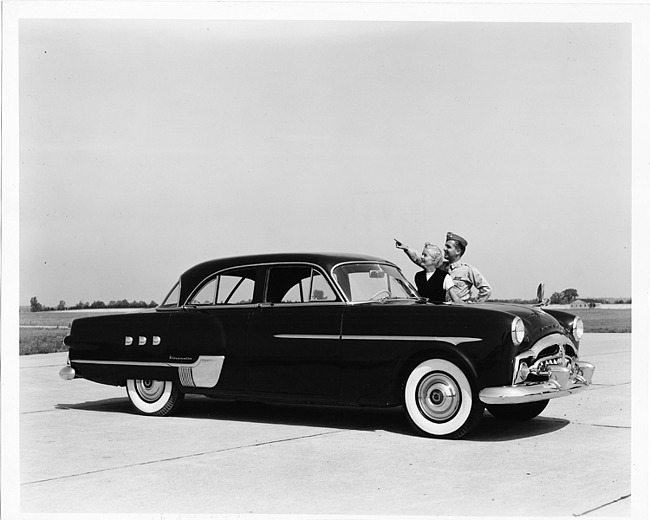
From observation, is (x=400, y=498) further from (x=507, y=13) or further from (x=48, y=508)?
(x=507, y=13)

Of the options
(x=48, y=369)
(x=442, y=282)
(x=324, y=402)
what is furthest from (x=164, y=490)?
(x=48, y=369)

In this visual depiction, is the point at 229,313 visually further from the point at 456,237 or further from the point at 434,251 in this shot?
the point at 456,237

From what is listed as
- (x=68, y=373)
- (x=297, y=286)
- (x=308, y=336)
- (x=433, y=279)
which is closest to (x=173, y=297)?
(x=68, y=373)

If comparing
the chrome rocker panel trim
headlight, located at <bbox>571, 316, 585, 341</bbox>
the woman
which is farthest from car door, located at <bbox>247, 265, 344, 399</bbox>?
headlight, located at <bbox>571, 316, 585, 341</bbox>

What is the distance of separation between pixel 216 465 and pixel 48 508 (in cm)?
118

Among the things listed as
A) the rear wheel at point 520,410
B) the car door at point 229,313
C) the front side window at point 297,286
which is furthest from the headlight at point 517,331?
the car door at point 229,313

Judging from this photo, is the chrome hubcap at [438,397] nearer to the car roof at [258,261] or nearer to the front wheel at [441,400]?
the front wheel at [441,400]

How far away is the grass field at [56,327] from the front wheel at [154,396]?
178 cm

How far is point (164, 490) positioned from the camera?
5.18 metres

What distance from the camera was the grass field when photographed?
13.8m

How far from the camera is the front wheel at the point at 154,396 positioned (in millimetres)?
7879

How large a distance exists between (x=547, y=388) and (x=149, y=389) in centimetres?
367

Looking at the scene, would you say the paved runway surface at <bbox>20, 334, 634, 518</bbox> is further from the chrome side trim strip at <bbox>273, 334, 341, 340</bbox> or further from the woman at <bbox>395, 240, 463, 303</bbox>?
the woman at <bbox>395, 240, 463, 303</bbox>
